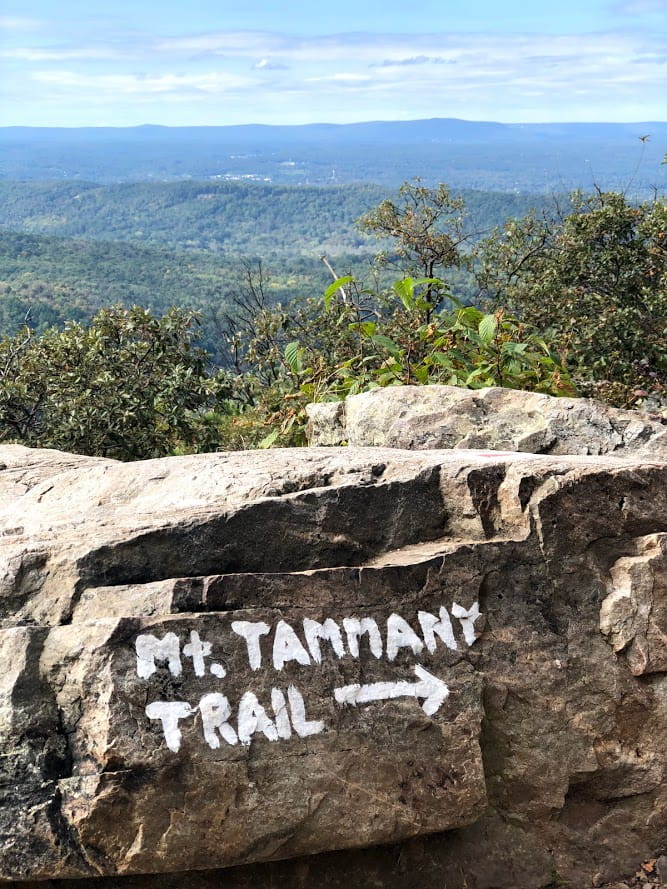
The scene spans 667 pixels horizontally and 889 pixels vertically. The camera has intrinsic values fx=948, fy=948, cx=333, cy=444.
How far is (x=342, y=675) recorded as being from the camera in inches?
207

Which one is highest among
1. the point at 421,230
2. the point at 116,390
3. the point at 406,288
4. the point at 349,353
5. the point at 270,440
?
the point at 421,230

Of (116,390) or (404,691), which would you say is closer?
(404,691)

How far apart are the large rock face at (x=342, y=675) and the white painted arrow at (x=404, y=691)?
0.04ft

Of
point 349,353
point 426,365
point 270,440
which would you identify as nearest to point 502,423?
point 426,365

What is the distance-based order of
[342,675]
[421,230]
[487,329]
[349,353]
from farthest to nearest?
[421,230] → [349,353] → [487,329] → [342,675]

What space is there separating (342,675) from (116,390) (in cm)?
858

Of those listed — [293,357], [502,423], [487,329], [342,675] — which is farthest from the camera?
[293,357]

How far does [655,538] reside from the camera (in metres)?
5.80

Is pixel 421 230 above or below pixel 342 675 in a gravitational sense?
above

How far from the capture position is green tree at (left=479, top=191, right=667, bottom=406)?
1595 centimetres

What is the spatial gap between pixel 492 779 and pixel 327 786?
1.07m

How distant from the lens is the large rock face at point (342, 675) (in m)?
4.96

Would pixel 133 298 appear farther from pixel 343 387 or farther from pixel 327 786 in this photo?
pixel 327 786

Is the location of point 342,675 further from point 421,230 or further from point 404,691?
point 421,230
